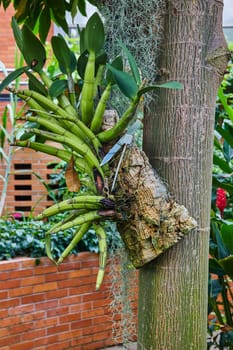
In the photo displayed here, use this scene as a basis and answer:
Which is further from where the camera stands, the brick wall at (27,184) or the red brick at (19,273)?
the brick wall at (27,184)

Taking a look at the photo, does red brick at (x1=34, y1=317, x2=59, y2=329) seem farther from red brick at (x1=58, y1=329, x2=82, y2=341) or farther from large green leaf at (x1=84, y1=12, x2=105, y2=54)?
large green leaf at (x1=84, y1=12, x2=105, y2=54)

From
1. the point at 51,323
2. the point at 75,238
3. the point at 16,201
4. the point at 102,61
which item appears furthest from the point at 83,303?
the point at 102,61

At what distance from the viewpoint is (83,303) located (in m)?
2.92

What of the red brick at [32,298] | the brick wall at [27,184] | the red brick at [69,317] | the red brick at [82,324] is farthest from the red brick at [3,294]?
the brick wall at [27,184]

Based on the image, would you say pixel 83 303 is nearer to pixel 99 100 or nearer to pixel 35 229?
pixel 35 229

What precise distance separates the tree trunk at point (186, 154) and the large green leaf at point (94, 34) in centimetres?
16

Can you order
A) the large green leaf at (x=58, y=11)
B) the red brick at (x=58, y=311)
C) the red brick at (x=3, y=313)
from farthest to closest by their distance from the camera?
the red brick at (x=58, y=311), the red brick at (x=3, y=313), the large green leaf at (x=58, y=11)

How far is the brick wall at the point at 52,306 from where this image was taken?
2605 millimetres

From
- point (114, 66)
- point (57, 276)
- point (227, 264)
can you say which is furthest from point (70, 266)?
point (114, 66)

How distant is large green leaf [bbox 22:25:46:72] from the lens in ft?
2.81

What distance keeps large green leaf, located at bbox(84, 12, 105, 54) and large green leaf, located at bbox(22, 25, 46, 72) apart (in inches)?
3.7

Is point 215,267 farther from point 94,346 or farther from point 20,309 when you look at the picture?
point 94,346

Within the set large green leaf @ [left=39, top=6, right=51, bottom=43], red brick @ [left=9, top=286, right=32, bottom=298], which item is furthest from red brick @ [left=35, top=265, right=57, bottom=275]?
large green leaf @ [left=39, top=6, right=51, bottom=43]

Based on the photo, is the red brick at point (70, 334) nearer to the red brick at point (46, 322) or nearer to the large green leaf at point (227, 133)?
the red brick at point (46, 322)
